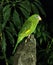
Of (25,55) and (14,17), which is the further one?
(14,17)

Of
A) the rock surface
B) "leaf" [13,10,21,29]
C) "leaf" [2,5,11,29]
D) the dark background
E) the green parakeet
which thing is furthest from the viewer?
the dark background

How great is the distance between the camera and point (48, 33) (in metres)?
4.75

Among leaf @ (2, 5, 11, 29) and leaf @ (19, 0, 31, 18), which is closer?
leaf @ (2, 5, 11, 29)

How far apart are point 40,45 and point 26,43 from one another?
2281 millimetres

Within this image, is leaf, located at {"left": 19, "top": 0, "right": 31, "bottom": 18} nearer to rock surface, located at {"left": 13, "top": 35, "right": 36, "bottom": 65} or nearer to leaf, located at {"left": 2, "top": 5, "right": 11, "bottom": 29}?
leaf, located at {"left": 2, "top": 5, "right": 11, "bottom": 29}

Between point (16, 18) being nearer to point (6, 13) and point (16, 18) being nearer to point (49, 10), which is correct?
point (6, 13)

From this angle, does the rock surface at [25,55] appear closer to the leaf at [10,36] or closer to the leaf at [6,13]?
the leaf at [6,13]

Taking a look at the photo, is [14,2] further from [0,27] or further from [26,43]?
[26,43]

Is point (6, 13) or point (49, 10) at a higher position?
point (6, 13)

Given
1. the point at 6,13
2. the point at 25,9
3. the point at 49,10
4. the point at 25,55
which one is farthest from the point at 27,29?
the point at 49,10

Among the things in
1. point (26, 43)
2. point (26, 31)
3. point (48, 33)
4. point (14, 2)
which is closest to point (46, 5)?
point (48, 33)

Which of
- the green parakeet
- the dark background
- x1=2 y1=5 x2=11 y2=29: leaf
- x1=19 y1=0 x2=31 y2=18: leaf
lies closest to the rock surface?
the green parakeet

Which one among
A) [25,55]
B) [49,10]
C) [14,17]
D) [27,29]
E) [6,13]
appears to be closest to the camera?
[25,55]

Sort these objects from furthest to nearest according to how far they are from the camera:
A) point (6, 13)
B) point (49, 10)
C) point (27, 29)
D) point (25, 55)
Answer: point (49, 10) → point (6, 13) → point (27, 29) → point (25, 55)
